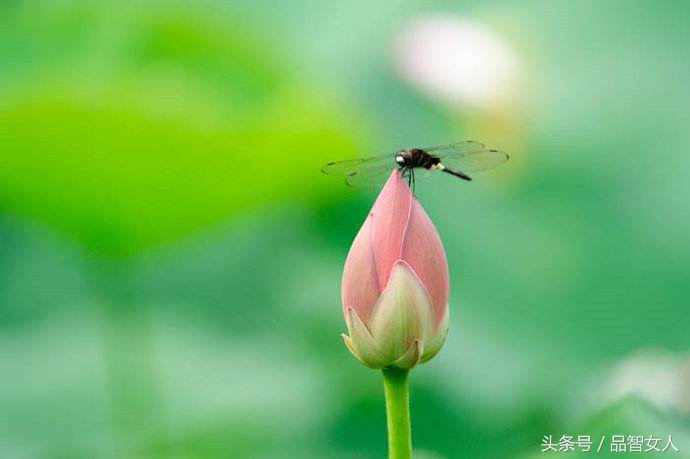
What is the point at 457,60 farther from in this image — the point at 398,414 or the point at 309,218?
the point at 398,414

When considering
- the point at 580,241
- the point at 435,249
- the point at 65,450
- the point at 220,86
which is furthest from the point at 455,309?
the point at 435,249

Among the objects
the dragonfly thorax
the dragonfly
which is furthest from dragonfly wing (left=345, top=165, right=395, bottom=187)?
the dragonfly thorax

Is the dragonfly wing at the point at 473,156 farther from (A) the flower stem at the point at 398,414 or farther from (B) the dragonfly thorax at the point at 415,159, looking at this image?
(A) the flower stem at the point at 398,414

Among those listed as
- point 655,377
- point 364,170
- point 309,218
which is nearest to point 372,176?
point 364,170

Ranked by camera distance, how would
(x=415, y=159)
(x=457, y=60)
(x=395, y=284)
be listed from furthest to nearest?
(x=457, y=60)
(x=415, y=159)
(x=395, y=284)

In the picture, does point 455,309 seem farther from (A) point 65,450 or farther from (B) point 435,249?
(B) point 435,249

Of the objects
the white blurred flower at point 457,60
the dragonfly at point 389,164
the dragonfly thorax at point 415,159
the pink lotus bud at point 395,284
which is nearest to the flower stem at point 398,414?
the pink lotus bud at point 395,284
